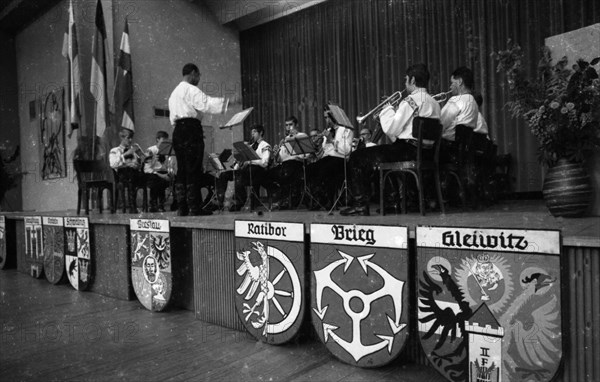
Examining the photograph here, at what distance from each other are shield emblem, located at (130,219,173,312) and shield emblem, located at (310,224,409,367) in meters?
1.42

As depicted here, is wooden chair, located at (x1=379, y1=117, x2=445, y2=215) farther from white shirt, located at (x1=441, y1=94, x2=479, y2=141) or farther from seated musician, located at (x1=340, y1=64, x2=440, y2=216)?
white shirt, located at (x1=441, y1=94, x2=479, y2=141)

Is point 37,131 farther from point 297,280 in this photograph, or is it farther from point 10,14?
point 297,280

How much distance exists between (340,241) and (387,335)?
50 centimetres

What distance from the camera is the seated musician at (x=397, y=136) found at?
3.39 meters

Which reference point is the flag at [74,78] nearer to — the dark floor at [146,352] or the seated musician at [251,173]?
the seated musician at [251,173]

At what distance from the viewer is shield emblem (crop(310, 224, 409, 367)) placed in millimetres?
2111

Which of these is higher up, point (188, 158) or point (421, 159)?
point (188, 158)

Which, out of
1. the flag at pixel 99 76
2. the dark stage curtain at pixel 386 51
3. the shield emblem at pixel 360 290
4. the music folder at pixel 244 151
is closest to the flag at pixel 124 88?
the flag at pixel 99 76

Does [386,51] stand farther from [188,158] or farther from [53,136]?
[53,136]

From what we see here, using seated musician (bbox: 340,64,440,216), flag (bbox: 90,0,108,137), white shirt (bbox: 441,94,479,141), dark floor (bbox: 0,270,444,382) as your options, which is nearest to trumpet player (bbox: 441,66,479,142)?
white shirt (bbox: 441,94,479,141)

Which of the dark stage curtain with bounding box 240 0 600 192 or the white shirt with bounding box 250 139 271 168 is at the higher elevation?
the dark stage curtain with bounding box 240 0 600 192

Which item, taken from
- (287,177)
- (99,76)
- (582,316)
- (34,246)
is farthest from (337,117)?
(99,76)

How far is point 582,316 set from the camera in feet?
5.63

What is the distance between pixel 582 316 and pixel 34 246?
536 centimetres
